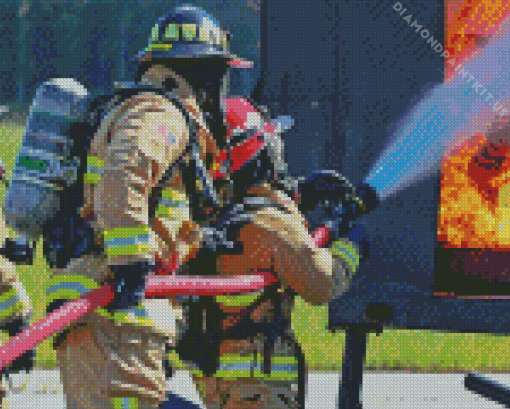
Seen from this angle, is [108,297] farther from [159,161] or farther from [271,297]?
[271,297]

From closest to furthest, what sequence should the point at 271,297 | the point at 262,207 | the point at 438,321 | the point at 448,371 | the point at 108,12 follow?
the point at 262,207
the point at 271,297
the point at 438,321
the point at 448,371
the point at 108,12

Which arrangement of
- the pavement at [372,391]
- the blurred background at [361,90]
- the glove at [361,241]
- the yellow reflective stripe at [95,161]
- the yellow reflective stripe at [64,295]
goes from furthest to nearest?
the pavement at [372,391] → the blurred background at [361,90] → the glove at [361,241] → the yellow reflective stripe at [64,295] → the yellow reflective stripe at [95,161]

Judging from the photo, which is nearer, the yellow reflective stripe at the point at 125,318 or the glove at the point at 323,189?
the yellow reflective stripe at the point at 125,318

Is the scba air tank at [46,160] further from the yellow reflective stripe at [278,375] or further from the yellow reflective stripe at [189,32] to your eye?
the yellow reflective stripe at [278,375]

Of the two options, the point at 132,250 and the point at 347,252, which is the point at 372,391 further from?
the point at 132,250

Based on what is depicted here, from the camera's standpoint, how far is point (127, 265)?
10.3 ft

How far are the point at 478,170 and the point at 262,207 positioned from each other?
165cm

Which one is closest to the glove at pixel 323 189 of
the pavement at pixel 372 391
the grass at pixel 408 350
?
the pavement at pixel 372 391

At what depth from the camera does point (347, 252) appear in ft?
12.7

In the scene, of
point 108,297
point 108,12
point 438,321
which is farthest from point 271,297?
point 108,12

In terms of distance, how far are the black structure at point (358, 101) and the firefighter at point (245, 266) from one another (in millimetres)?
1073

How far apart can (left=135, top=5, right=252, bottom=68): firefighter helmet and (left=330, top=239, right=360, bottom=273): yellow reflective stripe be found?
31.2 inches

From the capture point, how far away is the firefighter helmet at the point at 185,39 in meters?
3.65

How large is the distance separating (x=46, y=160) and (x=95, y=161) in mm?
166
